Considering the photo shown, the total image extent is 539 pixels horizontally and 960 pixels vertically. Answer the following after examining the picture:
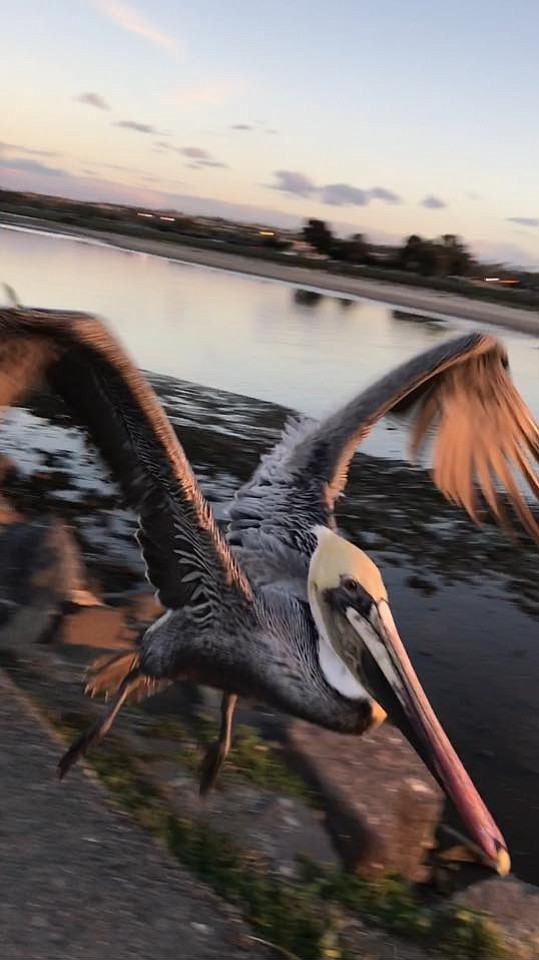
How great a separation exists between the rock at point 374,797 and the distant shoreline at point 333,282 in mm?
24736

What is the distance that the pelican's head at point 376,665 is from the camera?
3.35 meters

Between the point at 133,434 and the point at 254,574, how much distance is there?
94cm

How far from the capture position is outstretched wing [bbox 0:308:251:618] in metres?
3.72

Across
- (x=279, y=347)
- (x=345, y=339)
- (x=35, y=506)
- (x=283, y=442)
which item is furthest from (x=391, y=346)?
(x=283, y=442)

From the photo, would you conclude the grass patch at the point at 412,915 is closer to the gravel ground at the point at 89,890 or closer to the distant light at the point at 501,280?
the gravel ground at the point at 89,890

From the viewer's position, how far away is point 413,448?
18.7ft

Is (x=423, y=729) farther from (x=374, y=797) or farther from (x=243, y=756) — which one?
(x=243, y=756)

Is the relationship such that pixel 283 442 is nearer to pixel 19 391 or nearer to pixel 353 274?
pixel 19 391

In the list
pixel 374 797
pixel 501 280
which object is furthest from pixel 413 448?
pixel 501 280

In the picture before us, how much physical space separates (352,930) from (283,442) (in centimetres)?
264

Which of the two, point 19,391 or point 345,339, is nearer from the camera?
point 19,391

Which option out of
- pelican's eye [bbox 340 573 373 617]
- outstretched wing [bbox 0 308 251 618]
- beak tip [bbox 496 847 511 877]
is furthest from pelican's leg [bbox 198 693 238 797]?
beak tip [bbox 496 847 511 877]

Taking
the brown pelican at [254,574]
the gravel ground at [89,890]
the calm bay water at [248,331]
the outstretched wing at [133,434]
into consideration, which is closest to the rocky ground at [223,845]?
the gravel ground at [89,890]

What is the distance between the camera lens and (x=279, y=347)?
22.1 metres
